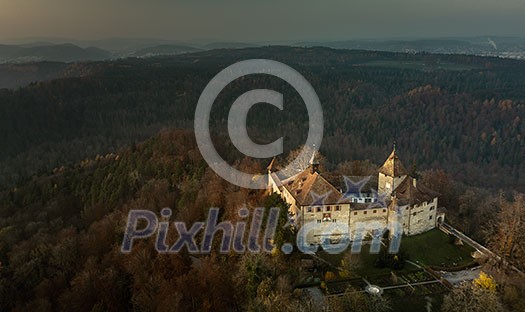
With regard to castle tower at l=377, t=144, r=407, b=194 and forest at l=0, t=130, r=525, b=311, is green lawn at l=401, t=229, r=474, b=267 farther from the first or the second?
castle tower at l=377, t=144, r=407, b=194

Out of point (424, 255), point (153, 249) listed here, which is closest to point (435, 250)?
point (424, 255)

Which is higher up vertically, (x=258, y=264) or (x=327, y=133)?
(x=258, y=264)

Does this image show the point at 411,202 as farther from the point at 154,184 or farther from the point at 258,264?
the point at 154,184

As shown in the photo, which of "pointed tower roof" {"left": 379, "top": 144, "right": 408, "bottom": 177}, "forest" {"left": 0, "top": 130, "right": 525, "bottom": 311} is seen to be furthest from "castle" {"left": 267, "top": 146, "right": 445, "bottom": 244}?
"forest" {"left": 0, "top": 130, "right": 525, "bottom": 311}

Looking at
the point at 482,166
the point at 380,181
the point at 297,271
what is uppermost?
the point at 380,181

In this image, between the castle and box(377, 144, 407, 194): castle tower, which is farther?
box(377, 144, 407, 194): castle tower

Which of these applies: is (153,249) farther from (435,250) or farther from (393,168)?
(435,250)

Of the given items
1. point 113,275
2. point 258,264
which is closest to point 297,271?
point 258,264
